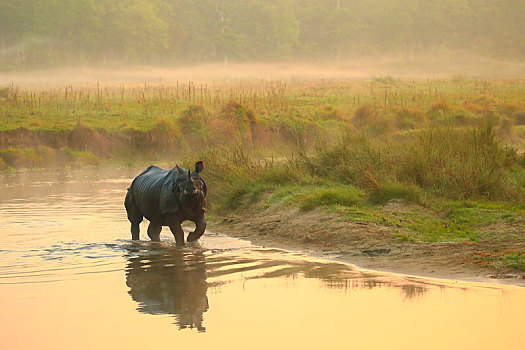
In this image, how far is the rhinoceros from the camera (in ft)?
Answer: 36.5

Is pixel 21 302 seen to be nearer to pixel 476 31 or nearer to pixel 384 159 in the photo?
pixel 384 159

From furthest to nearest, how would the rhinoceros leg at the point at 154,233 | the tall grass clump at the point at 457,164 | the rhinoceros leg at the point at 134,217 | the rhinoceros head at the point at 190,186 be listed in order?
the tall grass clump at the point at 457,164 → the rhinoceros leg at the point at 134,217 → the rhinoceros leg at the point at 154,233 → the rhinoceros head at the point at 190,186

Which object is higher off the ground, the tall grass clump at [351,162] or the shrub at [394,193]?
the tall grass clump at [351,162]

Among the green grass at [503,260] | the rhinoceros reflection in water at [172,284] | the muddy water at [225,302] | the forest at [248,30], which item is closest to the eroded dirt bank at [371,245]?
the green grass at [503,260]

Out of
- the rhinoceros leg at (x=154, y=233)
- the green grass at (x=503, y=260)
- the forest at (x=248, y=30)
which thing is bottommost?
the rhinoceros leg at (x=154, y=233)

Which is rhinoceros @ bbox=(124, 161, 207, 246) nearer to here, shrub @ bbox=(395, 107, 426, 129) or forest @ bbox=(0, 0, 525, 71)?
shrub @ bbox=(395, 107, 426, 129)

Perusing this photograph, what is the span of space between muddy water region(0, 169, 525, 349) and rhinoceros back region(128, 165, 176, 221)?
553 millimetres

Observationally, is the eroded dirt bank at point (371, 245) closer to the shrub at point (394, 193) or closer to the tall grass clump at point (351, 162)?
the shrub at point (394, 193)

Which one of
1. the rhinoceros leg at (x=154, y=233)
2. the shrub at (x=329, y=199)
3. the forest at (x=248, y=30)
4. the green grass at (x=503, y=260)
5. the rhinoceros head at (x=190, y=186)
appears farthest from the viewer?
the forest at (x=248, y=30)

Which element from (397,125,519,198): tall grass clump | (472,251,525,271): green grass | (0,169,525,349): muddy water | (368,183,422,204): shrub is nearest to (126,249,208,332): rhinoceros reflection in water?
(0,169,525,349): muddy water

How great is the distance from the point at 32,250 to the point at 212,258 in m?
2.82

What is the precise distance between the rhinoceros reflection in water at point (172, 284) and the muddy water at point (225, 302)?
0.04 ft

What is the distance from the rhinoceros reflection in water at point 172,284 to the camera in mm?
7930

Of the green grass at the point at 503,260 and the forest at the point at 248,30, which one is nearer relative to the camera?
the green grass at the point at 503,260
